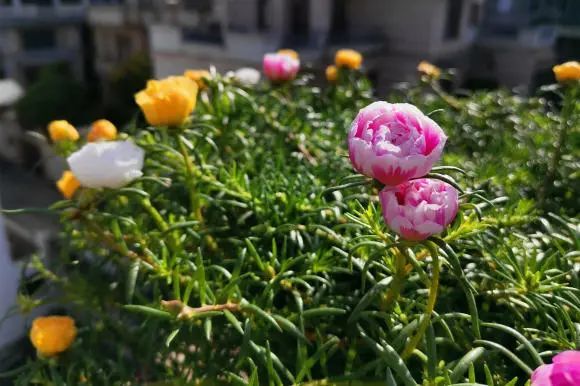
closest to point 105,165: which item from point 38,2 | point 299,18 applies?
point 299,18

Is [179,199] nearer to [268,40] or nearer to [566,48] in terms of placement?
[268,40]

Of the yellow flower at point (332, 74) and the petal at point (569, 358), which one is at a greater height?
the yellow flower at point (332, 74)

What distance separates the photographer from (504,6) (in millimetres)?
8258

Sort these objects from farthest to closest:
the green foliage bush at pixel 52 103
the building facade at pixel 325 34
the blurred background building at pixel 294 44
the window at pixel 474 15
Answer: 1. the window at pixel 474 15
2. the green foliage bush at pixel 52 103
3. the blurred background building at pixel 294 44
4. the building facade at pixel 325 34

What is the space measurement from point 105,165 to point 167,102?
5.4 inches

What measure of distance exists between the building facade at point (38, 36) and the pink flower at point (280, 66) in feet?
28.6

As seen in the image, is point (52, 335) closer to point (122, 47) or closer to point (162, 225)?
point (162, 225)

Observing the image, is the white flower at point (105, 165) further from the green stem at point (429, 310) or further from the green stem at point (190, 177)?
the green stem at point (429, 310)

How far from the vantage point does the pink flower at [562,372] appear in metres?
0.47

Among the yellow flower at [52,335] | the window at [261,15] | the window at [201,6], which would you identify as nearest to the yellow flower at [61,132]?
the yellow flower at [52,335]

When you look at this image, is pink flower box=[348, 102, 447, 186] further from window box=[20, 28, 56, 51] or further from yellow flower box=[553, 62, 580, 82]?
window box=[20, 28, 56, 51]

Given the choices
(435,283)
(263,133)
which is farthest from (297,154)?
(435,283)

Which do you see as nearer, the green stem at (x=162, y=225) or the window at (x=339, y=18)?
the green stem at (x=162, y=225)

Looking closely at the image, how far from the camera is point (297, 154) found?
47.3 inches
